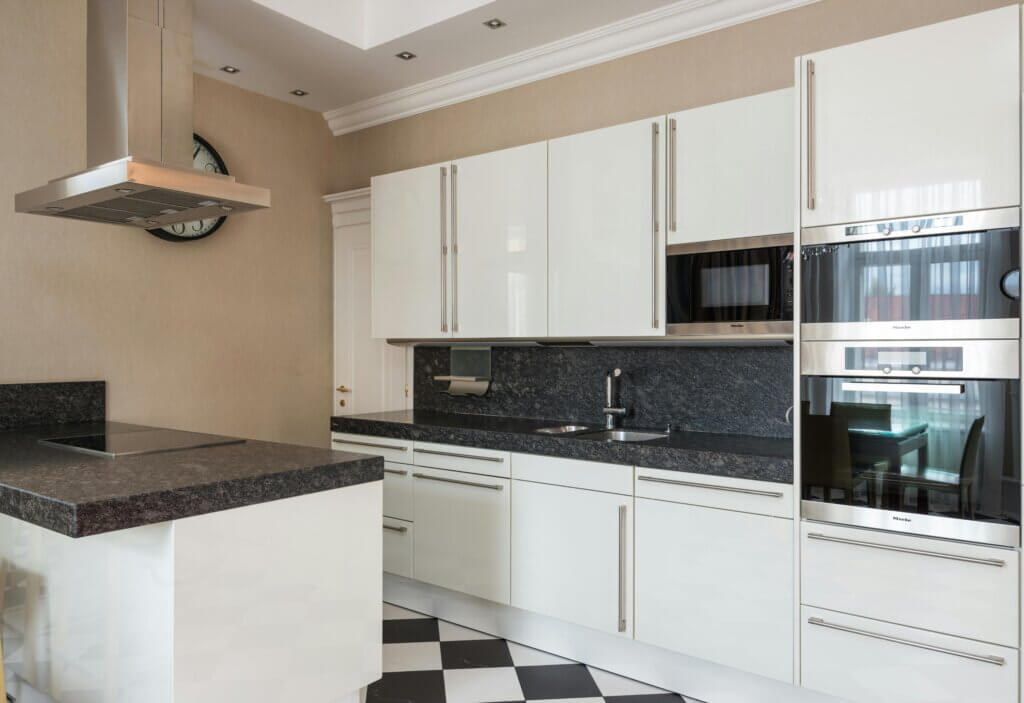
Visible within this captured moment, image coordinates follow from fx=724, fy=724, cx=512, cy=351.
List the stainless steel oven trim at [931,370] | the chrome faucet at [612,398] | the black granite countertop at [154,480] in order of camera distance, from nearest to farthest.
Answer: the black granite countertop at [154,480]
the stainless steel oven trim at [931,370]
the chrome faucet at [612,398]

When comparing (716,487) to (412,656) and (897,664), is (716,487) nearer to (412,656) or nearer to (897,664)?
(897,664)

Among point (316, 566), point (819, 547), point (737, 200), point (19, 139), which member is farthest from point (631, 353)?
point (19, 139)

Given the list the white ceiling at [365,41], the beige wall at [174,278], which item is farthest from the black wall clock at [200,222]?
the white ceiling at [365,41]

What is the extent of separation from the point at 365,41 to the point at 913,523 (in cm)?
305

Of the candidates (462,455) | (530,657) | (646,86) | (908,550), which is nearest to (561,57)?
(646,86)

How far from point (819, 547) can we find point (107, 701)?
204cm

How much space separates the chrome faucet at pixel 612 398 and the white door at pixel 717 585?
0.68m

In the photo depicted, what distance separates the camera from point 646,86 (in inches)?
126

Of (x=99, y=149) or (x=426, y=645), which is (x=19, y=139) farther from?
(x=426, y=645)

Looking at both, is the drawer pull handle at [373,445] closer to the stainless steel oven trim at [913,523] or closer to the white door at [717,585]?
the white door at [717,585]

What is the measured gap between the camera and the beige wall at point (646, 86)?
2.68 m

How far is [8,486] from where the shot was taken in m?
1.71

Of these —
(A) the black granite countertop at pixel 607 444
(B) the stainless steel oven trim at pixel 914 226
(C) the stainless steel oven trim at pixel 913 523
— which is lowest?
(C) the stainless steel oven trim at pixel 913 523

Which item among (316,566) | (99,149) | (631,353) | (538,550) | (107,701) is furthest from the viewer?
(631,353)
